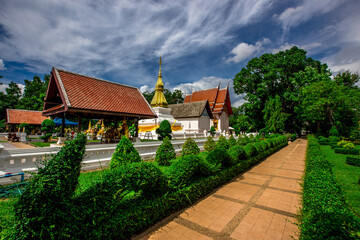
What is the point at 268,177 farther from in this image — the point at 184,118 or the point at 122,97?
the point at 184,118

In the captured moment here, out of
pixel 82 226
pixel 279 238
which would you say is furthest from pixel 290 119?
pixel 82 226

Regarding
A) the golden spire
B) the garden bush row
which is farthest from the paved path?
the golden spire

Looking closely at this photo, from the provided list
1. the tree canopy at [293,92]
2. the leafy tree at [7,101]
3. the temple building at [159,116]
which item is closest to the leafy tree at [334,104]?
the tree canopy at [293,92]

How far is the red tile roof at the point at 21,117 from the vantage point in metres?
25.2

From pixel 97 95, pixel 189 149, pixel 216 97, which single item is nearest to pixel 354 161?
pixel 189 149

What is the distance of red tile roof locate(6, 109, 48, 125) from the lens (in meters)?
25.2

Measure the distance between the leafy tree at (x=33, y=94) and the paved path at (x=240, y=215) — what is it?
43.7 meters

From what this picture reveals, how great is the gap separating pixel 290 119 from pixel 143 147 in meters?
35.0

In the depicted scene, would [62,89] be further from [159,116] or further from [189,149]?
[159,116]

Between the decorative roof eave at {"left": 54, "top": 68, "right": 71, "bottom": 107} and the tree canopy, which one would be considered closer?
the decorative roof eave at {"left": 54, "top": 68, "right": 71, "bottom": 107}

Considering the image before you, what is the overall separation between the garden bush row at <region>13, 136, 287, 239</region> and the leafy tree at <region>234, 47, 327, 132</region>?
30645 millimetres

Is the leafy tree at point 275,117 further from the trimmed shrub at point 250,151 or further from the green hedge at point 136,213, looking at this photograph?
the green hedge at point 136,213

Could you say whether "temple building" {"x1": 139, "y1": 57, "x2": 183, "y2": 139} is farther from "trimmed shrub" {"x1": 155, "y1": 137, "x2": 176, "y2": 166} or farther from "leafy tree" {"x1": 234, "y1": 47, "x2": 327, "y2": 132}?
"leafy tree" {"x1": 234, "y1": 47, "x2": 327, "y2": 132}

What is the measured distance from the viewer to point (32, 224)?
76.8 inches
